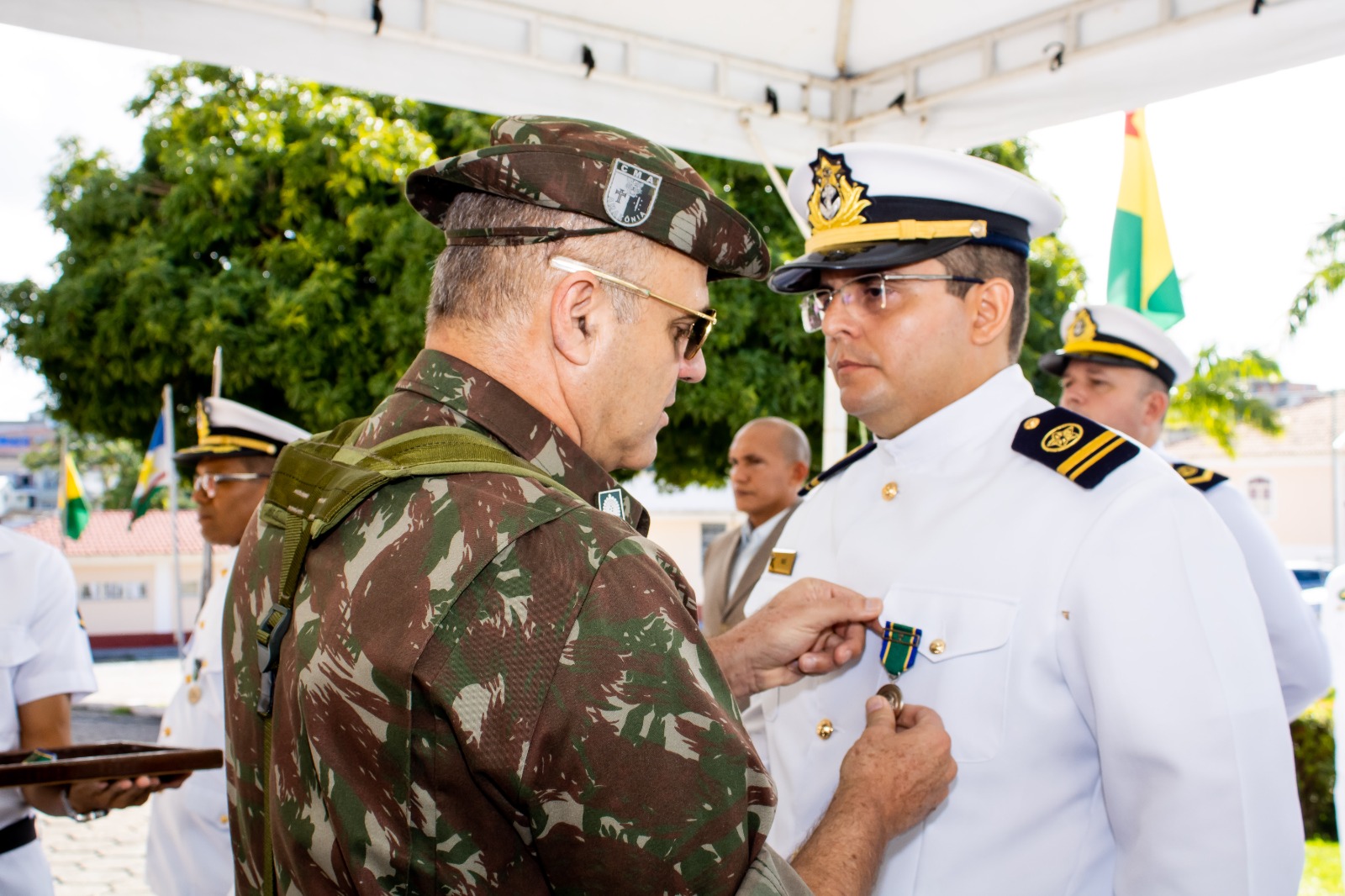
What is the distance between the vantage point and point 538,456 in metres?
1.24

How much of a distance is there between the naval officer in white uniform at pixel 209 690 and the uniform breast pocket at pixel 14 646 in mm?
545

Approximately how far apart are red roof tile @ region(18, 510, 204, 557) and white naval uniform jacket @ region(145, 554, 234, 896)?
27583 millimetres

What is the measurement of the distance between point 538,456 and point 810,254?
1175 mm

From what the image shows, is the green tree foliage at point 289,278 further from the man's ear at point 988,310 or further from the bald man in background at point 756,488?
the man's ear at point 988,310

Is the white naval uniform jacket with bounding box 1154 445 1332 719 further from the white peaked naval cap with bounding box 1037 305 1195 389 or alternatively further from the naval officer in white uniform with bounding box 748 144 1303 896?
the naval officer in white uniform with bounding box 748 144 1303 896

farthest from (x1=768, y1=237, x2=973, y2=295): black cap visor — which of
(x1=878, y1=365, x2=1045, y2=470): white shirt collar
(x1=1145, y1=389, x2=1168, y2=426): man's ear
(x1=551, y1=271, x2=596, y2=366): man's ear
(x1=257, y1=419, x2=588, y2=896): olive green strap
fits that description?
(x1=1145, y1=389, x2=1168, y2=426): man's ear

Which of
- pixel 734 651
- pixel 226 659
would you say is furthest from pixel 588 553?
pixel 734 651

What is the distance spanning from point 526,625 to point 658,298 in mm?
503

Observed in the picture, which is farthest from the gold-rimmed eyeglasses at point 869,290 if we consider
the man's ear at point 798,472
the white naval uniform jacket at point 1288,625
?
the man's ear at point 798,472

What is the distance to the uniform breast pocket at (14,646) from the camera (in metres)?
3.00

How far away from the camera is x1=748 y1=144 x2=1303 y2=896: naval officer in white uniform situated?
1.62 meters

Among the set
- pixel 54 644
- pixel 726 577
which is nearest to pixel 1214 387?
pixel 726 577

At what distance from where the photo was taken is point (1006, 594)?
1858mm

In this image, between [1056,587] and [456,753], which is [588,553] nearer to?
[456,753]
